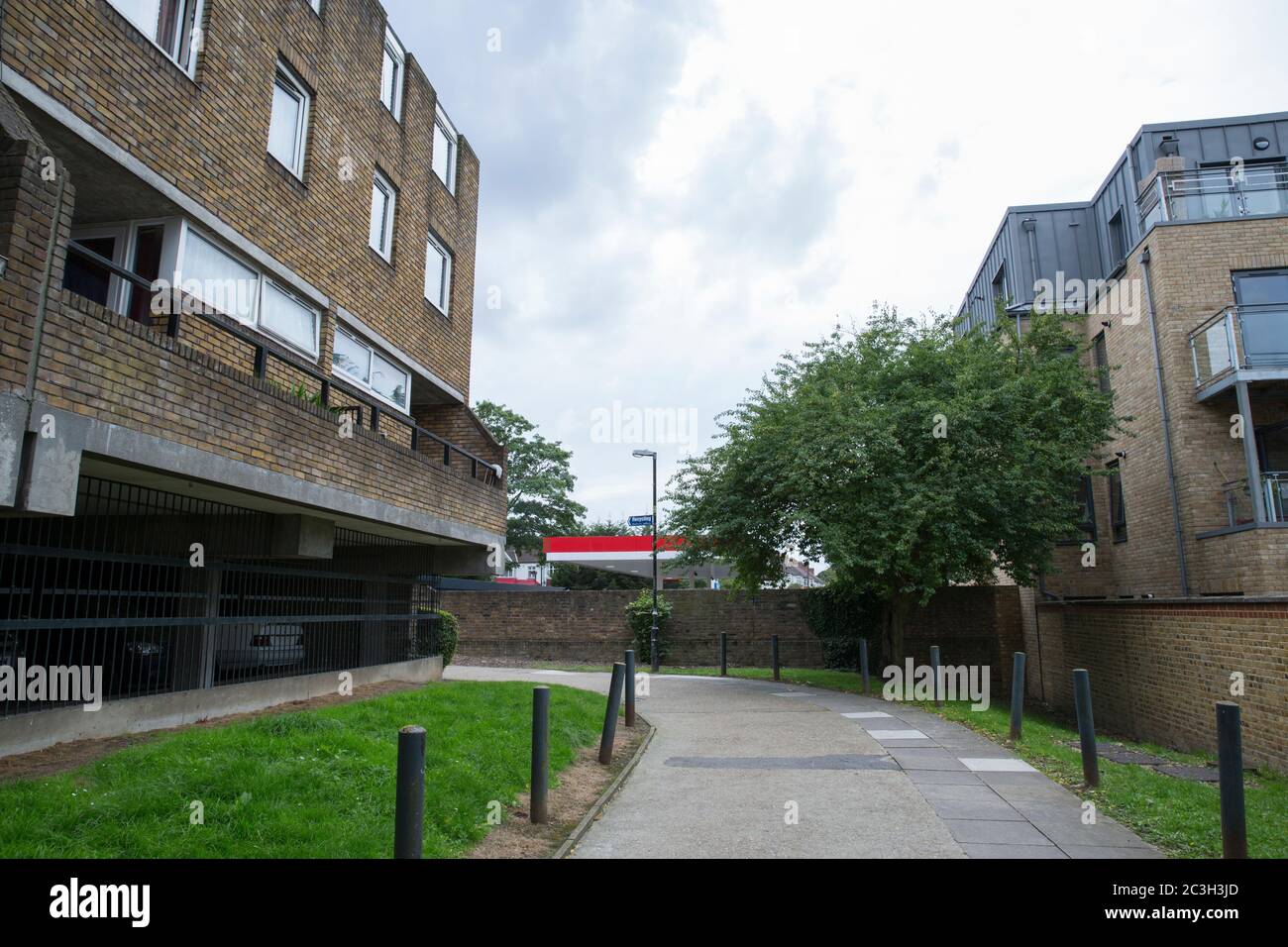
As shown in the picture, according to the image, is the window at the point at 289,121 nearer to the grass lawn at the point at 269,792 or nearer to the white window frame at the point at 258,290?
the white window frame at the point at 258,290

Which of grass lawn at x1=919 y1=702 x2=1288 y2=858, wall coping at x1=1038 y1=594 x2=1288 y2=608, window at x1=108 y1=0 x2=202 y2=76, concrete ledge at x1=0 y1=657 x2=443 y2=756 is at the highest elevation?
window at x1=108 y1=0 x2=202 y2=76

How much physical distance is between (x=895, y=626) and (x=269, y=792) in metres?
15.8

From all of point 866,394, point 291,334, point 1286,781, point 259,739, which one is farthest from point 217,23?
point 1286,781

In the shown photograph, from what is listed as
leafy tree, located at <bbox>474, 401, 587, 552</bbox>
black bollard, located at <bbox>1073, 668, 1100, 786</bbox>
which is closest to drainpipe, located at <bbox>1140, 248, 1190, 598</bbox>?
black bollard, located at <bbox>1073, 668, 1100, 786</bbox>

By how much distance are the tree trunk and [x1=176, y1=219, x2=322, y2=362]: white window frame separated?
13.0 meters

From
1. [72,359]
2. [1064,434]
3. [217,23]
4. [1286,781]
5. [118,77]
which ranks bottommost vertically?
[1286,781]

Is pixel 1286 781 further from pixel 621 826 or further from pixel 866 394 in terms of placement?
pixel 866 394

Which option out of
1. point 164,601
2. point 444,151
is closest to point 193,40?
point 164,601

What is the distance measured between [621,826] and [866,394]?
12.2 m

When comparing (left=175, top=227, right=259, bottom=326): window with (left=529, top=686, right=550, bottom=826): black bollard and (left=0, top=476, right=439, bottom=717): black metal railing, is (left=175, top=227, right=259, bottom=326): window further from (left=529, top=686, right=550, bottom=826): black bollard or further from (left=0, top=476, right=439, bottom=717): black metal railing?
(left=529, top=686, right=550, bottom=826): black bollard

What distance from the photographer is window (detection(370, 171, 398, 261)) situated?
509 inches

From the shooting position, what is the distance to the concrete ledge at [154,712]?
21.4ft

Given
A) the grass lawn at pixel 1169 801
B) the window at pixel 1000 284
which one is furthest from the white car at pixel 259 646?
the window at pixel 1000 284

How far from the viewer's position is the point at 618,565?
1531 inches
